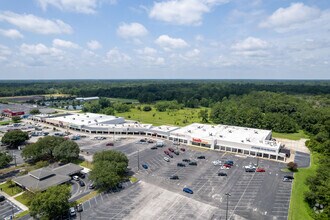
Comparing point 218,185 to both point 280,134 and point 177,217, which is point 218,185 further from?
point 280,134

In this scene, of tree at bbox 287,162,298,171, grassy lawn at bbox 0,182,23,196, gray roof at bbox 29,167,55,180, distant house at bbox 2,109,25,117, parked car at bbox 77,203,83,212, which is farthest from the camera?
distant house at bbox 2,109,25,117

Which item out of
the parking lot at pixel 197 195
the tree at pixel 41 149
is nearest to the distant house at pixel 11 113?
the tree at pixel 41 149

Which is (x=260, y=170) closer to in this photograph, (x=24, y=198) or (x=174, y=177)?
(x=174, y=177)

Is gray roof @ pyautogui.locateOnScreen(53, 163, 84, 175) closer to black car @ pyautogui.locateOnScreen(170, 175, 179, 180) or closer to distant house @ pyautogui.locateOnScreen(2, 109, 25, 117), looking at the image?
black car @ pyautogui.locateOnScreen(170, 175, 179, 180)

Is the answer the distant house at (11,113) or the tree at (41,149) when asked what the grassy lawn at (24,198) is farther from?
the distant house at (11,113)

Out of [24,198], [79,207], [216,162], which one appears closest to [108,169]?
[79,207]

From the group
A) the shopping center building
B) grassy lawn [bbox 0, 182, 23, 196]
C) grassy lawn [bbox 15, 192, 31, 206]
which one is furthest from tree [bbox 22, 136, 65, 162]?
the shopping center building

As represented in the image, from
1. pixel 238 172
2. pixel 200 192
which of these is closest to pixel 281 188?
pixel 238 172
